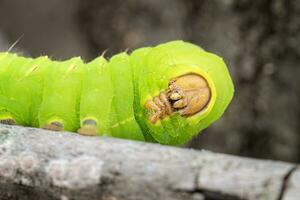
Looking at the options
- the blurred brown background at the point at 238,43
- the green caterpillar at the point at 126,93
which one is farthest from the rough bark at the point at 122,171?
the blurred brown background at the point at 238,43

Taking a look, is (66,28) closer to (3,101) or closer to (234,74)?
(234,74)

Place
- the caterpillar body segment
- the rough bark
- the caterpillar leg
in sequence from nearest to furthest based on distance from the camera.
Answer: the rough bark → the caterpillar leg → the caterpillar body segment

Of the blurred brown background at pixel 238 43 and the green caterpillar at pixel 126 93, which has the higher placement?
the blurred brown background at pixel 238 43

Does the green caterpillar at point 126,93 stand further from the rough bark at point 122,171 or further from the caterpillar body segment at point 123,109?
the rough bark at point 122,171

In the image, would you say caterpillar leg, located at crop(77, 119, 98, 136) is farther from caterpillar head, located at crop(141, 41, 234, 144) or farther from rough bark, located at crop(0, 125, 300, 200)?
rough bark, located at crop(0, 125, 300, 200)

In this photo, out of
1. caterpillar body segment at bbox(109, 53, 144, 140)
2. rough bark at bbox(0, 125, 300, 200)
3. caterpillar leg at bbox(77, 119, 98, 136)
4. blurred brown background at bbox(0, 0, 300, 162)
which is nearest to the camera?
rough bark at bbox(0, 125, 300, 200)

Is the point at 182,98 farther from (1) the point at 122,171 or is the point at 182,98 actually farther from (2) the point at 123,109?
(1) the point at 122,171

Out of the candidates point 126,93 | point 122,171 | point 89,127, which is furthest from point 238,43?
point 122,171

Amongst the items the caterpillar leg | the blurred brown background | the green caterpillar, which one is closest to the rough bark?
the caterpillar leg

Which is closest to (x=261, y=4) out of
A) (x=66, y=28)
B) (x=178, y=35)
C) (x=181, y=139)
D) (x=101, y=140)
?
(x=178, y=35)
